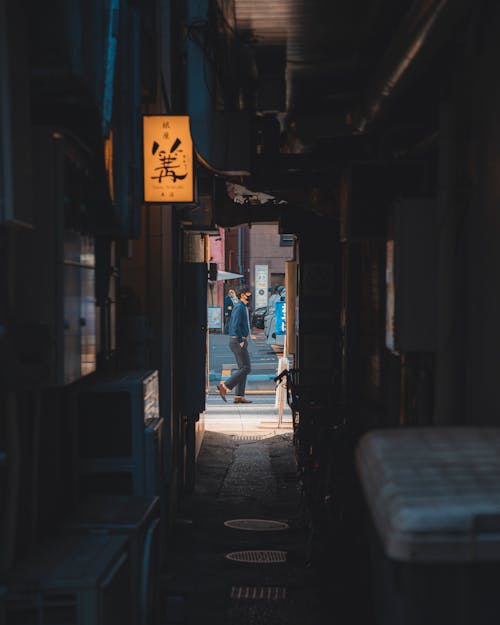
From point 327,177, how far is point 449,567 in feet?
32.2

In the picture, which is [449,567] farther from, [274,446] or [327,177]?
[274,446]

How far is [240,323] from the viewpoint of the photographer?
20844 mm

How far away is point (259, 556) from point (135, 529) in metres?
3.95

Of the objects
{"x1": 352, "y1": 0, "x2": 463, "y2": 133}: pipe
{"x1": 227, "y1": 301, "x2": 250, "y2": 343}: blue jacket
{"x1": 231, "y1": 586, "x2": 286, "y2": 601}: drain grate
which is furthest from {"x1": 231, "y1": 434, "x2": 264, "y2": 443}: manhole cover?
{"x1": 352, "y1": 0, "x2": 463, "y2": 133}: pipe

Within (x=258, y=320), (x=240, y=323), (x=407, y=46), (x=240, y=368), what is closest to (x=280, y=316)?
(x=240, y=323)

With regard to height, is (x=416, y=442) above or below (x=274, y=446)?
above

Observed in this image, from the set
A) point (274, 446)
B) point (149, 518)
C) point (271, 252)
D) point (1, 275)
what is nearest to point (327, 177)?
point (274, 446)

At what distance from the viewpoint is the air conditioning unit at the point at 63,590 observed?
458 cm

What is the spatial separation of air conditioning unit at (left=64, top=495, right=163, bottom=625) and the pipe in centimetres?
406

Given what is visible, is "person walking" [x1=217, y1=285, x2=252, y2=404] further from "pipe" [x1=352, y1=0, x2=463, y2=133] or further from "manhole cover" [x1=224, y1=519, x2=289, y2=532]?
"pipe" [x1=352, y1=0, x2=463, y2=133]

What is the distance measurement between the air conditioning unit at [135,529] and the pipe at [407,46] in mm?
4057

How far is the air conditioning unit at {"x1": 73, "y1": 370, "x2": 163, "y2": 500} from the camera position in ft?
22.5

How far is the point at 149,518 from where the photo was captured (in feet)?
21.0

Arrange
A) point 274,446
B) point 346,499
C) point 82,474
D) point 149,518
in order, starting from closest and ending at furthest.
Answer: point 149,518
point 82,474
point 346,499
point 274,446
